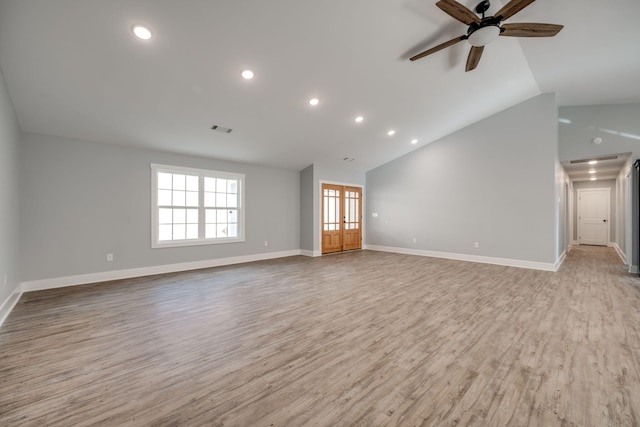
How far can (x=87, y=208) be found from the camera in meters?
4.59

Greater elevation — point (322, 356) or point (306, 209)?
point (306, 209)

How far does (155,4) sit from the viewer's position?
257cm

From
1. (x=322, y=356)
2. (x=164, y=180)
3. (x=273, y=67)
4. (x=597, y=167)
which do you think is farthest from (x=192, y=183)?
(x=597, y=167)

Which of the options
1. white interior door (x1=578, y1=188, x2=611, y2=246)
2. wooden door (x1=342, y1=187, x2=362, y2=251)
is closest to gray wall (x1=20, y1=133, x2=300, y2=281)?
wooden door (x1=342, y1=187, x2=362, y2=251)

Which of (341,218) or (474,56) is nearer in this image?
(474,56)

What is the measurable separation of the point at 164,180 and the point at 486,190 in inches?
282

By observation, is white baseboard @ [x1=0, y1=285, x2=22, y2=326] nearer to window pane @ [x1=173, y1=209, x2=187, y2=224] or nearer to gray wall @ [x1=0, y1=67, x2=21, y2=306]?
gray wall @ [x1=0, y1=67, x2=21, y2=306]

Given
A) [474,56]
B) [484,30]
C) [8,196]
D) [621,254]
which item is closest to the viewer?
[484,30]

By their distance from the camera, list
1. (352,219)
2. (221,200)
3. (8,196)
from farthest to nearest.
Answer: (352,219)
(221,200)
(8,196)

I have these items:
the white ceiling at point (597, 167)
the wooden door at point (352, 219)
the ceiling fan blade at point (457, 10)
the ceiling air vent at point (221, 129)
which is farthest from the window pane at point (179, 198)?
the white ceiling at point (597, 167)

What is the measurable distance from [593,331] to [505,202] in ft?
13.0

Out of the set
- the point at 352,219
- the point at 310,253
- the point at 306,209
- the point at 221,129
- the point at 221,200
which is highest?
the point at 221,129

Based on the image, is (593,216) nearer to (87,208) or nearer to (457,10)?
(457,10)

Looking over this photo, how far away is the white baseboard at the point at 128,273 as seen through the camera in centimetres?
422
